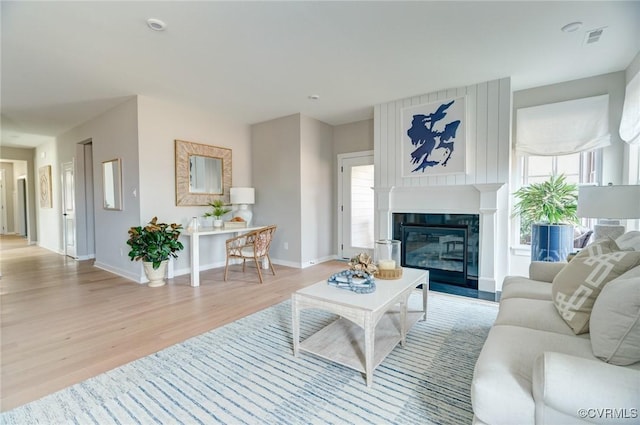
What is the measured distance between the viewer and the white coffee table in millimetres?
1835

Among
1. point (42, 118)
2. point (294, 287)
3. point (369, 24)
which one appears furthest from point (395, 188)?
point (42, 118)

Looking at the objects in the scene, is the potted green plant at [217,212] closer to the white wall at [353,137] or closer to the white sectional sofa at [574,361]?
the white wall at [353,137]

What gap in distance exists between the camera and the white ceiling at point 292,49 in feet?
7.66

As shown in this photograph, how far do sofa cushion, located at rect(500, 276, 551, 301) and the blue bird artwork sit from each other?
206 centimetres

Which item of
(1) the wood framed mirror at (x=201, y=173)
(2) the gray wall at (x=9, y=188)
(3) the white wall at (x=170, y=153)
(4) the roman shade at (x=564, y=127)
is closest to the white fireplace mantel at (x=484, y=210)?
(4) the roman shade at (x=564, y=127)

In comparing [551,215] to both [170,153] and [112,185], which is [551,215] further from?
[112,185]

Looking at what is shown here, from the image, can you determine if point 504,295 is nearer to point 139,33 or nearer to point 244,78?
point 244,78

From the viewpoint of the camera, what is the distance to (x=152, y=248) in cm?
390

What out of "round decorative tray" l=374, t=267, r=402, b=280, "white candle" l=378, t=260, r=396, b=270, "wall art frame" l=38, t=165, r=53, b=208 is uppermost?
"wall art frame" l=38, t=165, r=53, b=208

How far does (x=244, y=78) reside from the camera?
3.60 m

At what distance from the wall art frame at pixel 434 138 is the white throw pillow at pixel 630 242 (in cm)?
214

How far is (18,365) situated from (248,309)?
5.73 ft

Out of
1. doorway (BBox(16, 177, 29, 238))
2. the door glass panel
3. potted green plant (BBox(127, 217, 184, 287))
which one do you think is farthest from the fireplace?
doorway (BBox(16, 177, 29, 238))

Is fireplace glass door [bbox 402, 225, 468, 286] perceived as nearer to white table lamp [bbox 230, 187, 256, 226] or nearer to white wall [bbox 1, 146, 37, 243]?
white table lamp [bbox 230, 187, 256, 226]
